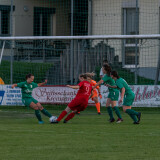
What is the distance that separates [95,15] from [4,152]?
15.7 m

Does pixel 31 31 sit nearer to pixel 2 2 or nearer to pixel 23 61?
pixel 2 2

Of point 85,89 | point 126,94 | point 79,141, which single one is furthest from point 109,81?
point 79,141

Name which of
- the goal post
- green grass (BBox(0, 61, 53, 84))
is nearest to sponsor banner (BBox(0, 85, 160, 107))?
the goal post

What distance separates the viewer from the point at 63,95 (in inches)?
839

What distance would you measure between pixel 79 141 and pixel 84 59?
11.9 meters

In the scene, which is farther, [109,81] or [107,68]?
[109,81]

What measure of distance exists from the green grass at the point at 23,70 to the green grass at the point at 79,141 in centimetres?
795

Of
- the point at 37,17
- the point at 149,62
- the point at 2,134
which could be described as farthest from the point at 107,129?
the point at 37,17

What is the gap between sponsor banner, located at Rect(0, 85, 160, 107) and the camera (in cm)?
2080

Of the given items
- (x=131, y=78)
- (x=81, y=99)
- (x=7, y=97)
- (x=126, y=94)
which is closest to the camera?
(x=81, y=99)

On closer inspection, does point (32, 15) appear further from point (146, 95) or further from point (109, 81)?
point (109, 81)

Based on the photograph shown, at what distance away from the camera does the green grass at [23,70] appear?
22875 mm

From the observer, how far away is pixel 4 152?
923cm


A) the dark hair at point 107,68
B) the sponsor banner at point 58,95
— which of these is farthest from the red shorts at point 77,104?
the sponsor banner at point 58,95
